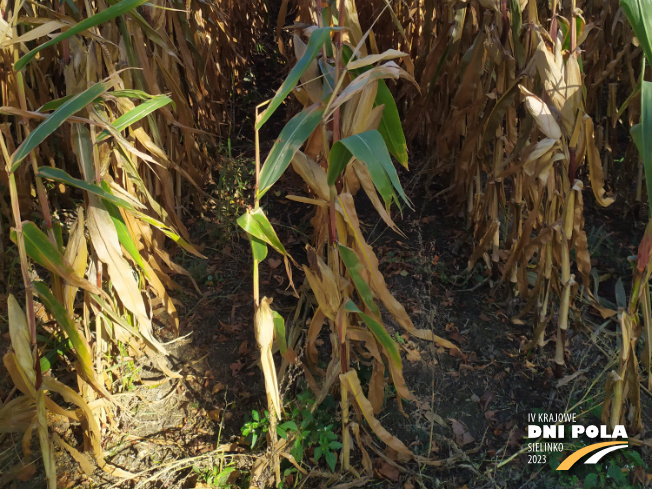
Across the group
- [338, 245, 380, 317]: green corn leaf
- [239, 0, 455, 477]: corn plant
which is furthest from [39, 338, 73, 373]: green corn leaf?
[338, 245, 380, 317]: green corn leaf

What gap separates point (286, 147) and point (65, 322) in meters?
0.72

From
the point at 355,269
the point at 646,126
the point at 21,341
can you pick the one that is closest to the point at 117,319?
the point at 21,341

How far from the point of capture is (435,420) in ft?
5.36

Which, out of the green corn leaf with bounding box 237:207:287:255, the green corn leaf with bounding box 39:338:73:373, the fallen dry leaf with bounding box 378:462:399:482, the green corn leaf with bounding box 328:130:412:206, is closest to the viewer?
the green corn leaf with bounding box 328:130:412:206

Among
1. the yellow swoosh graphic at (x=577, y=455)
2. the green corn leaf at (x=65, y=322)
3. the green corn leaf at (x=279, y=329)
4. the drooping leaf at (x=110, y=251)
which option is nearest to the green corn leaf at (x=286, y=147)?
the green corn leaf at (x=279, y=329)

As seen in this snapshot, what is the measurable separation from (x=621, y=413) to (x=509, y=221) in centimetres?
96

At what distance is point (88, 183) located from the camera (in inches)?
47.9

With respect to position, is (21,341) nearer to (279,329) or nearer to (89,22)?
(279,329)

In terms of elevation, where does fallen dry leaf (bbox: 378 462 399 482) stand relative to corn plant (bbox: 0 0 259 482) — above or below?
below

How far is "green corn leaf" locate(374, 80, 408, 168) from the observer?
1.22 m

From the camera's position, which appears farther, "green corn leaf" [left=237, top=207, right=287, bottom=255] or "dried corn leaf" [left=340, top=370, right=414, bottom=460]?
"dried corn leaf" [left=340, top=370, right=414, bottom=460]

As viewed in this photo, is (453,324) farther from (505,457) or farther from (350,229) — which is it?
(350,229)

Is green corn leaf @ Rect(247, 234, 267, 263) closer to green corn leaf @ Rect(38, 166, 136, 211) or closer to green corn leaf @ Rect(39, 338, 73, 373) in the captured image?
green corn leaf @ Rect(38, 166, 136, 211)

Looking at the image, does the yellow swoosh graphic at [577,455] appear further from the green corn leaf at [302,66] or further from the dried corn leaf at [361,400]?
→ the green corn leaf at [302,66]
